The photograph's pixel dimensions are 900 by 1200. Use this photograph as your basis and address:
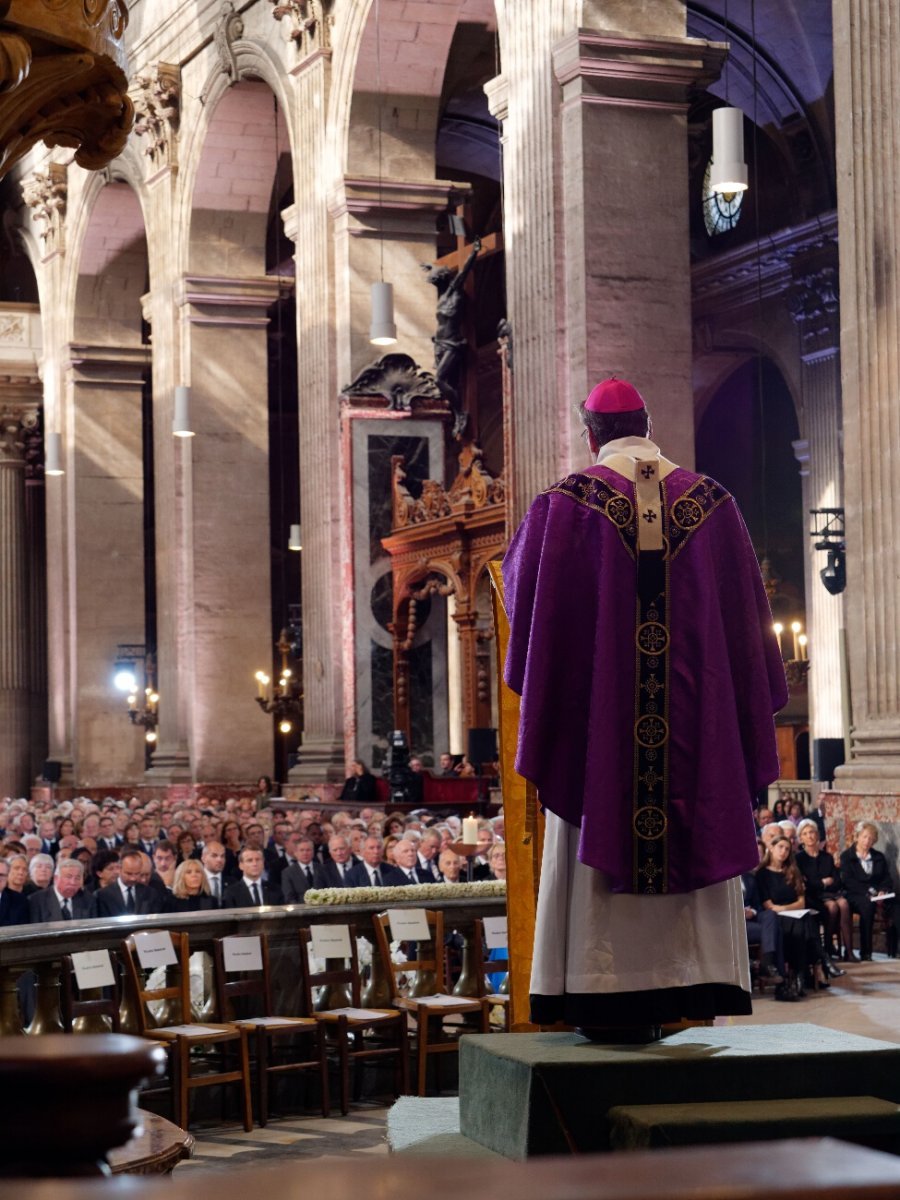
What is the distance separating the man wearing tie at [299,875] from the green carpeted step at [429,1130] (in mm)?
6527

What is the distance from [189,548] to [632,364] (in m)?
12.2

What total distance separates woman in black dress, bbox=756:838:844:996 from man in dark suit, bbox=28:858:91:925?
164 inches

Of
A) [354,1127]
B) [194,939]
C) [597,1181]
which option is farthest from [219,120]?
[597,1181]

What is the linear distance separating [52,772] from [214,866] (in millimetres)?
20234

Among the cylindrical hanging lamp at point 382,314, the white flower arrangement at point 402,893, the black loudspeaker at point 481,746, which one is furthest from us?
the cylindrical hanging lamp at point 382,314

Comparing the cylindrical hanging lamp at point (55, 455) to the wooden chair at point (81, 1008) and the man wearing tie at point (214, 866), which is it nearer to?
the man wearing tie at point (214, 866)

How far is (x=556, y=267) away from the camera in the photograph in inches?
610

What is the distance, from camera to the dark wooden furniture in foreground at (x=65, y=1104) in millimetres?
1423

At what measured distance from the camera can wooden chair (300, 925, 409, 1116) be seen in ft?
30.3

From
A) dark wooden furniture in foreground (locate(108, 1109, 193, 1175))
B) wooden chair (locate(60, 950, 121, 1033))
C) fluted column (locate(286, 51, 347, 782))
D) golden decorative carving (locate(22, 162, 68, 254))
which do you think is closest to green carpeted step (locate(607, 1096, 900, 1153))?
dark wooden furniture in foreground (locate(108, 1109, 193, 1175))

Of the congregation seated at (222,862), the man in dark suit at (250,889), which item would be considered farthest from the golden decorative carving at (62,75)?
the man in dark suit at (250,889)

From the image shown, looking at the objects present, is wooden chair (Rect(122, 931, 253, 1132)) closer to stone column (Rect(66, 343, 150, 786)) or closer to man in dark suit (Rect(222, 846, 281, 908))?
man in dark suit (Rect(222, 846, 281, 908))

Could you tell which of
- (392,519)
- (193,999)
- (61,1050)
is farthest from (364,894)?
(392,519)

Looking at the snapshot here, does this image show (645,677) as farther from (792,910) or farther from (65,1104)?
(792,910)
